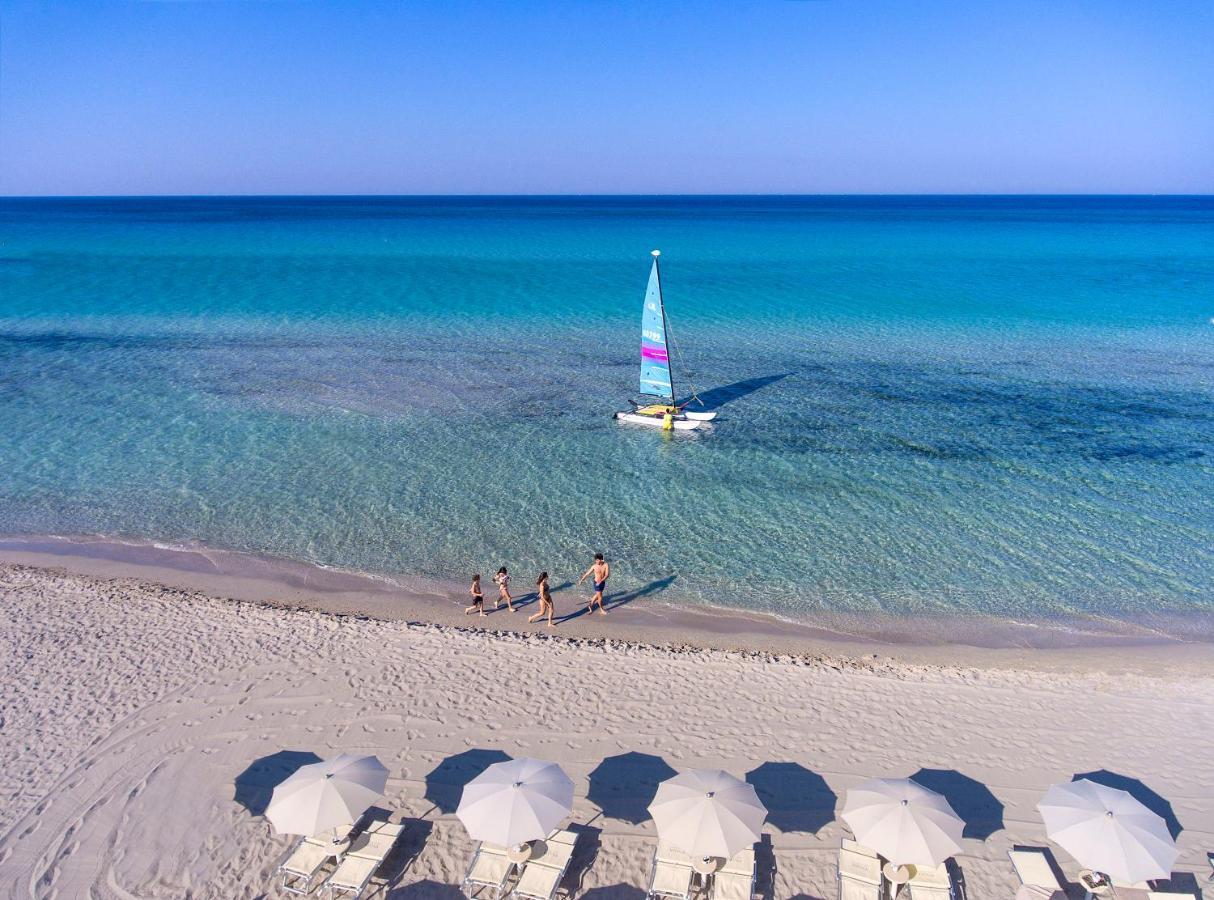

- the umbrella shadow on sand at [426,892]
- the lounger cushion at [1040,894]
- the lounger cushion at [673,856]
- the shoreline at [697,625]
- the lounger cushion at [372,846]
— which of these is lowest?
the umbrella shadow on sand at [426,892]

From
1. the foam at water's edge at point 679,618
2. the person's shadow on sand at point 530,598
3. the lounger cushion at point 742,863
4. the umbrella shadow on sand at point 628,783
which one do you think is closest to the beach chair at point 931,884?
the lounger cushion at point 742,863

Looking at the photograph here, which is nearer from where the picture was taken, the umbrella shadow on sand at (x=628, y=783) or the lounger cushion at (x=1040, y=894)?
the lounger cushion at (x=1040, y=894)

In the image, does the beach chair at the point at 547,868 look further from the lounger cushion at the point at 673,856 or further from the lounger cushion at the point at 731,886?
the lounger cushion at the point at 731,886

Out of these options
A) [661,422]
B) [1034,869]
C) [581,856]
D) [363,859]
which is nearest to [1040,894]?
[1034,869]

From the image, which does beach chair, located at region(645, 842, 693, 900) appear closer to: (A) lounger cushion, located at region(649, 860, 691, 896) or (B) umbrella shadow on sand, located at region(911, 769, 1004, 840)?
(A) lounger cushion, located at region(649, 860, 691, 896)

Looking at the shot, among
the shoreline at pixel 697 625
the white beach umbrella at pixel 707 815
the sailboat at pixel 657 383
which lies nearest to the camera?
the white beach umbrella at pixel 707 815

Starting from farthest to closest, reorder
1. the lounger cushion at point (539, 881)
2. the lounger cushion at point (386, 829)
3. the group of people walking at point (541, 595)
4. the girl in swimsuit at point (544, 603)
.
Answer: the group of people walking at point (541, 595) < the girl in swimsuit at point (544, 603) < the lounger cushion at point (386, 829) < the lounger cushion at point (539, 881)

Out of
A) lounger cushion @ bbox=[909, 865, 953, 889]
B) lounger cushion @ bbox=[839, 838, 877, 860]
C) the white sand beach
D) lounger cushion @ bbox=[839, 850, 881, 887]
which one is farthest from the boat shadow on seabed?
lounger cushion @ bbox=[909, 865, 953, 889]

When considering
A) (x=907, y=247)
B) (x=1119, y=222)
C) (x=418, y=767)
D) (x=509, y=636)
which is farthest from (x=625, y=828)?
(x=1119, y=222)
